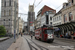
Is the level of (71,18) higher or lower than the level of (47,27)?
higher

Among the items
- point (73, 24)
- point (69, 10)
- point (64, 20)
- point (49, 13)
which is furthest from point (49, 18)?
point (73, 24)

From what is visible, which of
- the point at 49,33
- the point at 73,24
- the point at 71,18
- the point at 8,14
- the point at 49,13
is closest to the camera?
the point at 49,33

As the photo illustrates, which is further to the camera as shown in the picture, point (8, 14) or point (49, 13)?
point (8, 14)

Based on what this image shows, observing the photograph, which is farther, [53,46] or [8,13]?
[8,13]

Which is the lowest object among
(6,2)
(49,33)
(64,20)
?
(49,33)

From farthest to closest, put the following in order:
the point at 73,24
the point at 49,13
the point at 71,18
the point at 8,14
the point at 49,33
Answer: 1. the point at 8,14
2. the point at 49,13
3. the point at 71,18
4. the point at 73,24
5. the point at 49,33

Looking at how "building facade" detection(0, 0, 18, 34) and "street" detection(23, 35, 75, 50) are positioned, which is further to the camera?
"building facade" detection(0, 0, 18, 34)

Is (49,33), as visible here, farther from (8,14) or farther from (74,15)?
(8,14)

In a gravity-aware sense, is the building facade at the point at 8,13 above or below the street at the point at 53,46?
above

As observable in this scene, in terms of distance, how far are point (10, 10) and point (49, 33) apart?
66.4 m

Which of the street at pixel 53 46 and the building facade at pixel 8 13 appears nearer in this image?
the street at pixel 53 46

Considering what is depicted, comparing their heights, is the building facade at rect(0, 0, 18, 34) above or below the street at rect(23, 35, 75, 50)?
above

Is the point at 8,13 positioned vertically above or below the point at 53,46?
above

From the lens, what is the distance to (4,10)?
82438mm
